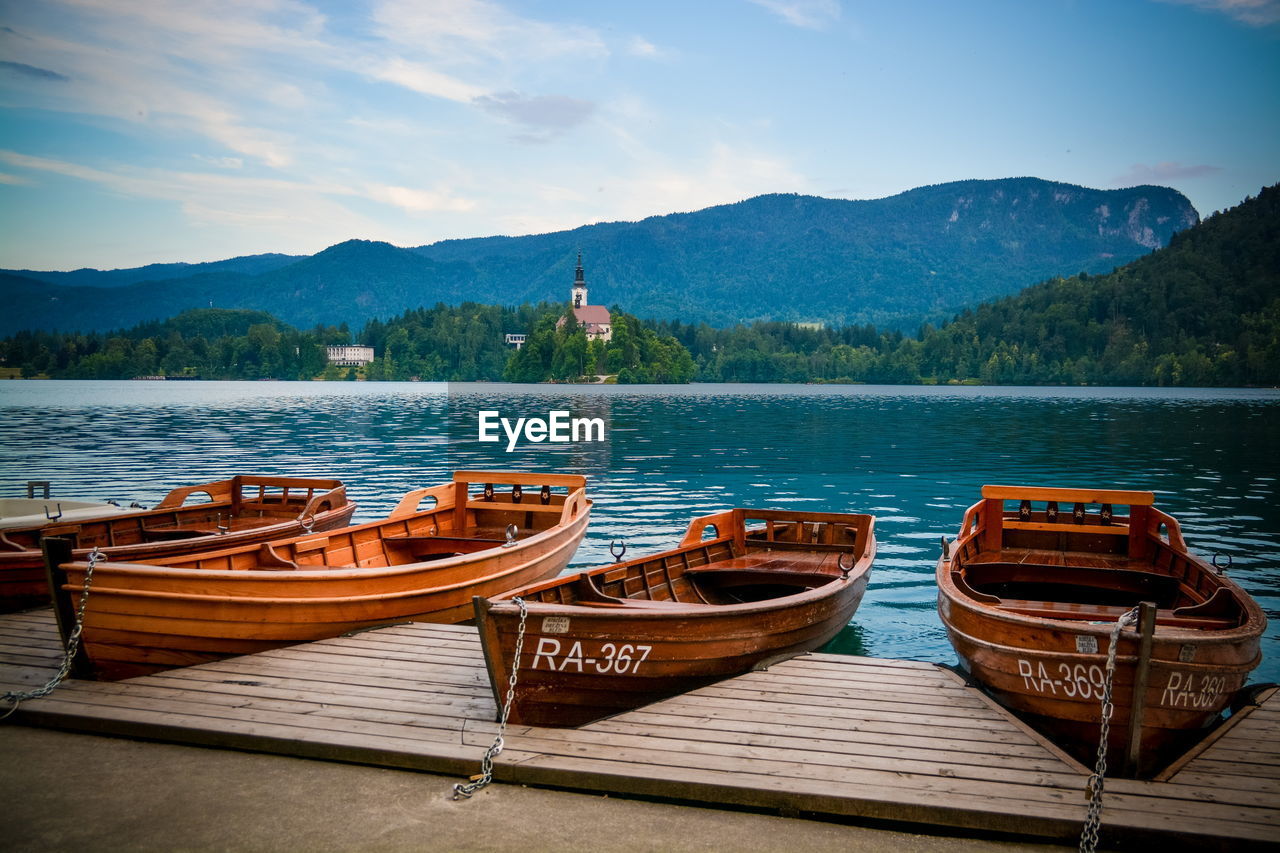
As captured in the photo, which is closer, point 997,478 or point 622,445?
point 997,478

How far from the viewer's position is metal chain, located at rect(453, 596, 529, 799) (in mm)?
5805

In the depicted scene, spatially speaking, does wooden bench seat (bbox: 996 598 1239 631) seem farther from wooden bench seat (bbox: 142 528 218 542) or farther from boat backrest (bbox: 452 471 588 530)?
wooden bench seat (bbox: 142 528 218 542)

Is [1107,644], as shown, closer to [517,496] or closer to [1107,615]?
A: [1107,615]

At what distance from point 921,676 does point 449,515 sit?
7641mm

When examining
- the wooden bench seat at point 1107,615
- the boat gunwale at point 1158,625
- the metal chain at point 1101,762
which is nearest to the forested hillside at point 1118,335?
the boat gunwale at point 1158,625

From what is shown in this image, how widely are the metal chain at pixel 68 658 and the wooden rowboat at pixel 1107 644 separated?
7.42 m

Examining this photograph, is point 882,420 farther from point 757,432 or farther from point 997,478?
point 997,478

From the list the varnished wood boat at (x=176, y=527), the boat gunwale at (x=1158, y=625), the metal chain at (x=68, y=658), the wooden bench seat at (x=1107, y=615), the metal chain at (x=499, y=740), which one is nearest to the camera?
the metal chain at (x=499, y=740)

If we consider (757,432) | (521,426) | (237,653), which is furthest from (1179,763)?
(521,426)

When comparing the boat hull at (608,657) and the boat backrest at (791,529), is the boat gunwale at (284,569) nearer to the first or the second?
the boat backrest at (791,529)

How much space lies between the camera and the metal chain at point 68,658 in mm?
7023

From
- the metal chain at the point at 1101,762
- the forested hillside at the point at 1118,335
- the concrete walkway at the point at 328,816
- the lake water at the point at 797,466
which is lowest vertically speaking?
the lake water at the point at 797,466

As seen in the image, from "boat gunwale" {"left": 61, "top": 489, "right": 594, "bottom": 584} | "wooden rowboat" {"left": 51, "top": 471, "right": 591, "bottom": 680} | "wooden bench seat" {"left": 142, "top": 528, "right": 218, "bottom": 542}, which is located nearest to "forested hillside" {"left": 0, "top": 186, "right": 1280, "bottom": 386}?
"wooden rowboat" {"left": 51, "top": 471, "right": 591, "bottom": 680}

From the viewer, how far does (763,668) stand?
26.6 ft
